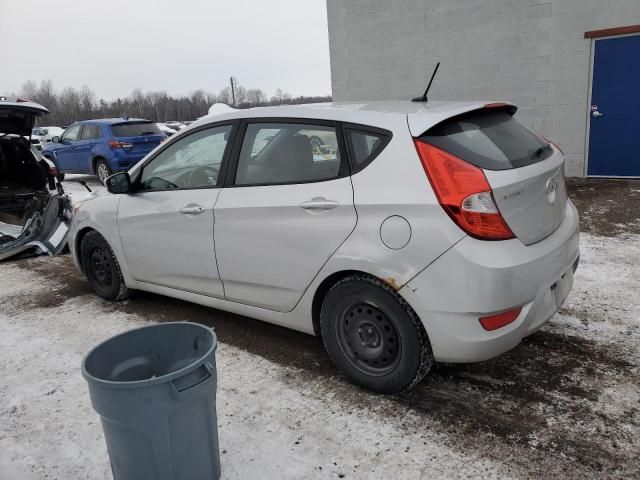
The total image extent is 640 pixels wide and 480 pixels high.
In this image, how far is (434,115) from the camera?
284 centimetres

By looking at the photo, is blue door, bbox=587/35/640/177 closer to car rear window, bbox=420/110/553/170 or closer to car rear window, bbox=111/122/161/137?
car rear window, bbox=420/110/553/170

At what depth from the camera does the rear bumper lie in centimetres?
251

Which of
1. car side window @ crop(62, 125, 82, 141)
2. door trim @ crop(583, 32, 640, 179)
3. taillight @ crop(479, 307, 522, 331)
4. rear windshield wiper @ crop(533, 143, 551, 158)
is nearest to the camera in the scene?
taillight @ crop(479, 307, 522, 331)

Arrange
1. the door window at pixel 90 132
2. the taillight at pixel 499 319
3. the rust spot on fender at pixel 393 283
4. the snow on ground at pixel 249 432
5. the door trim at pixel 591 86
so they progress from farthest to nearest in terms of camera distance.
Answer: the door window at pixel 90 132 → the door trim at pixel 591 86 → the rust spot on fender at pixel 393 283 → the taillight at pixel 499 319 → the snow on ground at pixel 249 432

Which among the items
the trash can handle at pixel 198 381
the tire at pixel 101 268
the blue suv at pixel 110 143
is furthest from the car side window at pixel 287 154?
the blue suv at pixel 110 143

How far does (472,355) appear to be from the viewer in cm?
264

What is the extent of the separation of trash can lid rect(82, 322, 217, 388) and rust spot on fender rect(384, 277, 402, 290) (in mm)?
955

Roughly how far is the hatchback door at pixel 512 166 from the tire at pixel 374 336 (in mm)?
737

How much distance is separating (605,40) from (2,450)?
9.46 metres

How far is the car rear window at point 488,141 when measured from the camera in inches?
106

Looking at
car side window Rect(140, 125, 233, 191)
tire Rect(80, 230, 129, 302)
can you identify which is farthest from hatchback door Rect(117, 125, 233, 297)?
tire Rect(80, 230, 129, 302)

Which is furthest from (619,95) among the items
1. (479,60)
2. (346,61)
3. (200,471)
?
(200,471)

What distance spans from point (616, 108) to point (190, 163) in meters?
7.56

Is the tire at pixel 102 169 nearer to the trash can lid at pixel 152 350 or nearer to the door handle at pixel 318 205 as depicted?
the door handle at pixel 318 205
